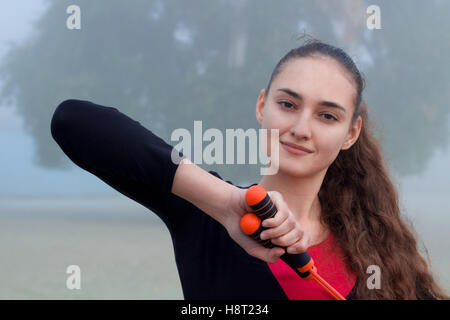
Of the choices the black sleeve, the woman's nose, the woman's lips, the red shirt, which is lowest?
the red shirt

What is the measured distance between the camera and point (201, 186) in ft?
3.43

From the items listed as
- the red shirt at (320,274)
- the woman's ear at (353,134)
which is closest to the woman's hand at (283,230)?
the red shirt at (320,274)

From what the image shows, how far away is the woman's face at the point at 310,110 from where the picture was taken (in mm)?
1364

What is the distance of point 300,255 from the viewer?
1089 mm

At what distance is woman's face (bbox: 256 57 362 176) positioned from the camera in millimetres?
1364

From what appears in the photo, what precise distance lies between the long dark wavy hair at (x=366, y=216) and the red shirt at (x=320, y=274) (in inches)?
1.1

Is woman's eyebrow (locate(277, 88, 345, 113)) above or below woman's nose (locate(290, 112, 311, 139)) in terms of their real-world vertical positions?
above

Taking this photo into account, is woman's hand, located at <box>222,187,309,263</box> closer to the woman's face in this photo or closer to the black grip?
the black grip

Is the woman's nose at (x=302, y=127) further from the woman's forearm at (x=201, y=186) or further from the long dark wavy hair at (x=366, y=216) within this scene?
the woman's forearm at (x=201, y=186)

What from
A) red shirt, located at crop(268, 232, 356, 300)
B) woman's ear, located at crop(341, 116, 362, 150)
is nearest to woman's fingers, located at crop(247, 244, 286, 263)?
red shirt, located at crop(268, 232, 356, 300)

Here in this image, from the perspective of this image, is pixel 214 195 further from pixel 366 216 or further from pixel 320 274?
pixel 366 216

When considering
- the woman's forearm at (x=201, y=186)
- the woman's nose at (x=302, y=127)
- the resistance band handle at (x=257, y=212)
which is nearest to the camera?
the resistance band handle at (x=257, y=212)

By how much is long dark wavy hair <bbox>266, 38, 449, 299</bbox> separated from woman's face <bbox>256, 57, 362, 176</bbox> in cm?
5

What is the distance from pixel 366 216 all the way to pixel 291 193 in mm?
366
